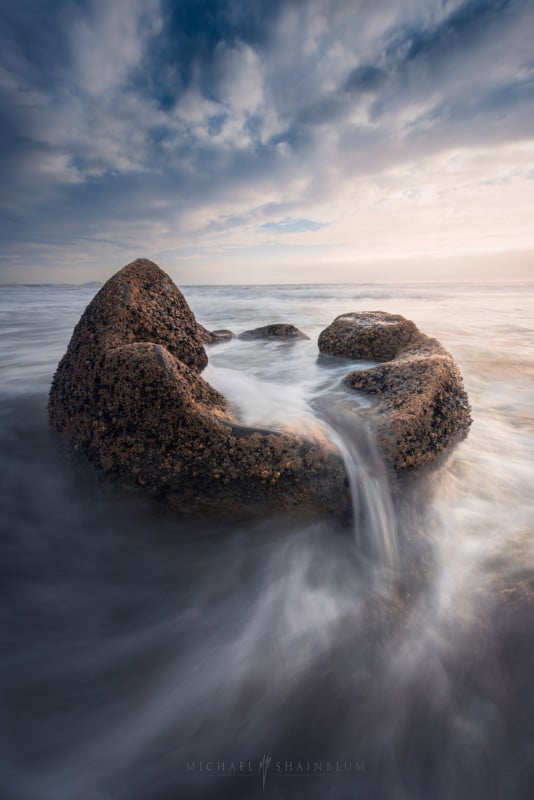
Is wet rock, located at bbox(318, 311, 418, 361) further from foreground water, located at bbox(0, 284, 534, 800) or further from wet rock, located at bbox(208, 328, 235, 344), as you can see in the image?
wet rock, located at bbox(208, 328, 235, 344)

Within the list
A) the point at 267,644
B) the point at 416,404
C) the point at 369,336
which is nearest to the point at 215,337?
the point at 369,336

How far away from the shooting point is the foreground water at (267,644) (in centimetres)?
137

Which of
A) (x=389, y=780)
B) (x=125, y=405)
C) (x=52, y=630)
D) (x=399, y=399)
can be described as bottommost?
(x=389, y=780)

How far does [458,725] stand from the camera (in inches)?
57.9

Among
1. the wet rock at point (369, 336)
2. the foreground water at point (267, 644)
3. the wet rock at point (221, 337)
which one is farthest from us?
the wet rock at point (221, 337)

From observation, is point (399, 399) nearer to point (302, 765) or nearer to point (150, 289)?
point (302, 765)

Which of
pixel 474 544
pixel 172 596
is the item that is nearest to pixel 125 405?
pixel 172 596

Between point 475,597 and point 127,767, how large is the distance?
179cm

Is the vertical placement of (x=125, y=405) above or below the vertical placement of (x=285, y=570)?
above

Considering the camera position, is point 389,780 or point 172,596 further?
point 172,596

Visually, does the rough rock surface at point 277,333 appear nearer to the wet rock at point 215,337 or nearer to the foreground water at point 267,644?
the wet rock at point 215,337

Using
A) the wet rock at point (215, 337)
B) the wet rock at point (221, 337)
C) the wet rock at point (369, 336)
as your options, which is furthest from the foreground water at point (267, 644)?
the wet rock at point (221, 337)

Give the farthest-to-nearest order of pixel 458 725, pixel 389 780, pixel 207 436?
pixel 207 436 → pixel 458 725 → pixel 389 780

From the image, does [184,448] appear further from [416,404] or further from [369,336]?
[369,336]
